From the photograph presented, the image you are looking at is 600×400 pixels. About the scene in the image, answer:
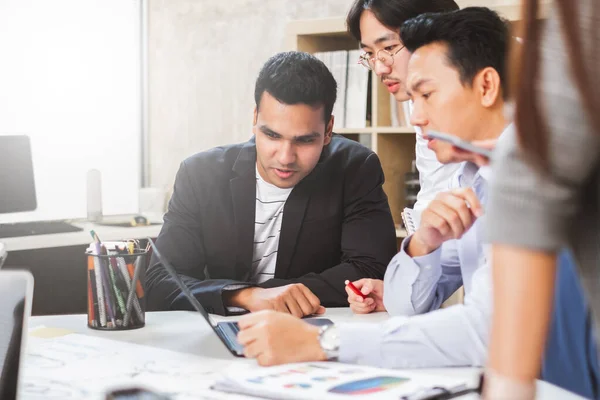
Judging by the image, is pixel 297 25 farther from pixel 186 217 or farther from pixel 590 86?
pixel 590 86

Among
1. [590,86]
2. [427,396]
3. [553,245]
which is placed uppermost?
[590,86]

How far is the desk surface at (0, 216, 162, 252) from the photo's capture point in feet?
10.4

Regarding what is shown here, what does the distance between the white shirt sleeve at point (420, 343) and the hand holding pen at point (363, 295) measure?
47 cm

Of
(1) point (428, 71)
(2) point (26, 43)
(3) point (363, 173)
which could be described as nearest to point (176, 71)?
(2) point (26, 43)

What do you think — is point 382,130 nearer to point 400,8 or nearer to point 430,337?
point 400,8

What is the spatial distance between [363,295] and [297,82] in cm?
66

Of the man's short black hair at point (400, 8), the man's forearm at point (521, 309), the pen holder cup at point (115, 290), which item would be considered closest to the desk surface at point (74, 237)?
the man's short black hair at point (400, 8)

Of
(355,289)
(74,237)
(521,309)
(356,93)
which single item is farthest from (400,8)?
(521,309)

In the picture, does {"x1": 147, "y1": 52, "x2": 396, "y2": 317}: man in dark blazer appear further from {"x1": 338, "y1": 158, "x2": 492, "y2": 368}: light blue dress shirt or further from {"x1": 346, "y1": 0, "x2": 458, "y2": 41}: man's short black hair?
{"x1": 338, "y1": 158, "x2": 492, "y2": 368}: light blue dress shirt

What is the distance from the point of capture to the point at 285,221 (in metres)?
2.25

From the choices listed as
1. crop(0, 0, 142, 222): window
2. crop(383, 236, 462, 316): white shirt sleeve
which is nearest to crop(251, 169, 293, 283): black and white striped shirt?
crop(383, 236, 462, 316): white shirt sleeve

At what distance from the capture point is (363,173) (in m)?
2.37

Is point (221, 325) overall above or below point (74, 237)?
above

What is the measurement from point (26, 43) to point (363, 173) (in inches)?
94.2
